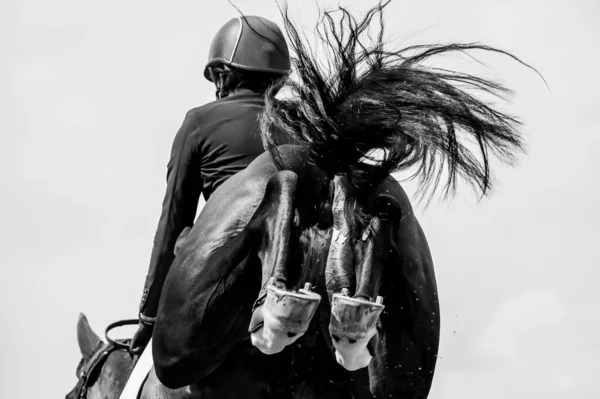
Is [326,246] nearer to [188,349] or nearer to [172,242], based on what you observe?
[188,349]

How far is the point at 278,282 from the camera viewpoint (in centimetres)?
725

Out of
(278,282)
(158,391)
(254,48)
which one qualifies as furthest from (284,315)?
(254,48)

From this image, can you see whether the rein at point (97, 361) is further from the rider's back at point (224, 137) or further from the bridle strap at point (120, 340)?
the rider's back at point (224, 137)

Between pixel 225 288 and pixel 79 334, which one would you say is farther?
pixel 79 334

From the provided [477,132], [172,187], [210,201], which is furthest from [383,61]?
[172,187]

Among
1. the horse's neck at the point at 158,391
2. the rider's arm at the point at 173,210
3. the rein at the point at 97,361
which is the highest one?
the rider's arm at the point at 173,210

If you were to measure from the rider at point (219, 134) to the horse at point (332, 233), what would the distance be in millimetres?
730

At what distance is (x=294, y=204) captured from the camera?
7512 mm

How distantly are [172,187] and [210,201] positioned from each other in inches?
38.2

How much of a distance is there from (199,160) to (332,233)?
63.8 inches

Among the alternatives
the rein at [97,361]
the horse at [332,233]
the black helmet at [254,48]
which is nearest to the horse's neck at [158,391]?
the horse at [332,233]

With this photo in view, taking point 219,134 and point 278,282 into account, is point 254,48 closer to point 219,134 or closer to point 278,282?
point 219,134

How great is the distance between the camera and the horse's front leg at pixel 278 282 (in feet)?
23.3

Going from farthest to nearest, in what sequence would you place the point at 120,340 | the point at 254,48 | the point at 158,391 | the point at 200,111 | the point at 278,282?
the point at 120,340 < the point at 254,48 < the point at 200,111 < the point at 158,391 < the point at 278,282
